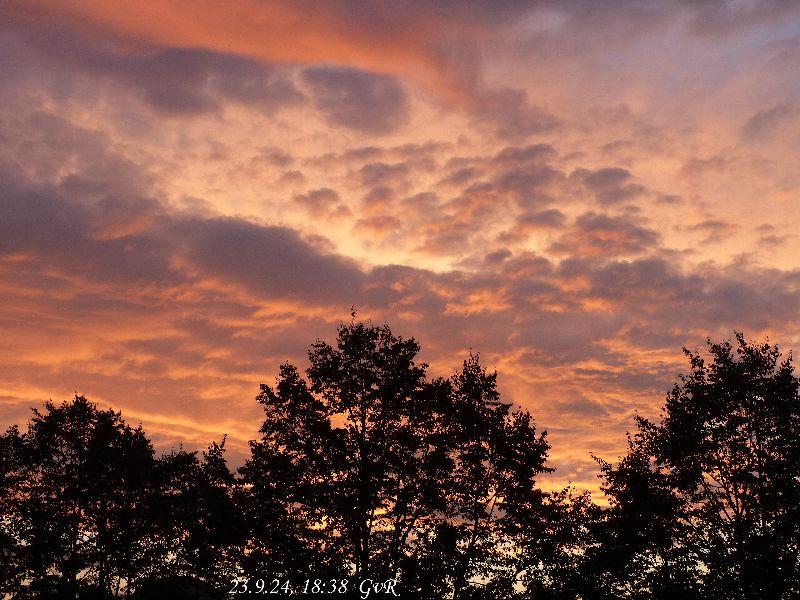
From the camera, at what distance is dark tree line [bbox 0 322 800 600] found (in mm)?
33188

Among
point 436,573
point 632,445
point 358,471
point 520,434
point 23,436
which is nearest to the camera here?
point 436,573

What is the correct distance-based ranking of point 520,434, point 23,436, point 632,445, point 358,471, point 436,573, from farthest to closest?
1. point 23,436
2. point 632,445
3. point 520,434
4. point 358,471
5. point 436,573

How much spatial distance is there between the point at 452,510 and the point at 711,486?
14489 millimetres

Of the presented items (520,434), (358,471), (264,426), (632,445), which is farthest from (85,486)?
(632,445)

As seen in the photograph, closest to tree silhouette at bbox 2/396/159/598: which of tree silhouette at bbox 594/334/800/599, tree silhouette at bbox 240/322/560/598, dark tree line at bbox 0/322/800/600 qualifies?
dark tree line at bbox 0/322/800/600

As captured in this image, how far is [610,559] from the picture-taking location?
3734 centimetres

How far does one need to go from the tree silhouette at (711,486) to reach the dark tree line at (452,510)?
9 cm

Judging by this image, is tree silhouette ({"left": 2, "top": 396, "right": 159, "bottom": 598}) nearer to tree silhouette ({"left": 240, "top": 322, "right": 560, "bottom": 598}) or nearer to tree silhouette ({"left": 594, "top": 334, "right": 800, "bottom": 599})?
tree silhouette ({"left": 240, "top": 322, "right": 560, "bottom": 598})

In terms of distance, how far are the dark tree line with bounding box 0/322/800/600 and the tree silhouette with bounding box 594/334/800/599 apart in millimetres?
95

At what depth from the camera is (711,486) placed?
1479 inches

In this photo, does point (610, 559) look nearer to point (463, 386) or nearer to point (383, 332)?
point (463, 386)

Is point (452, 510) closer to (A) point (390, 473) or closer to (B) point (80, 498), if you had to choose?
(A) point (390, 473)

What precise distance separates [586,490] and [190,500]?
26085mm

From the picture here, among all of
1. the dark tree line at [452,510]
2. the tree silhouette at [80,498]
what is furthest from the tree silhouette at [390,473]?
the tree silhouette at [80,498]
